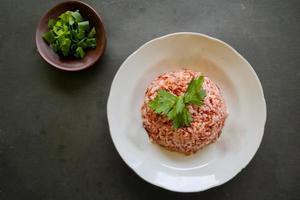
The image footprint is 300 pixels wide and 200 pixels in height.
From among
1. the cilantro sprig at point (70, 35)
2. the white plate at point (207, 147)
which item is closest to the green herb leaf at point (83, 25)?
the cilantro sprig at point (70, 35)

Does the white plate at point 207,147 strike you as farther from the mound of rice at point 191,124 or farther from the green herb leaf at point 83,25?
the green herb leaf at point 83,25

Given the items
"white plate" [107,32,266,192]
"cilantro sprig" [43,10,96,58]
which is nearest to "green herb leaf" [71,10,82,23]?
"cilantro sprig" [43,10,96,58]

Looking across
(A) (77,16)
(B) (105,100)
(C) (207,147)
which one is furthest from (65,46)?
(C) (207,147)

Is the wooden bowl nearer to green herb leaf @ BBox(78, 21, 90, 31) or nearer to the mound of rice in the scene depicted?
green herb leaf @ BBox(78, 21, 90, 31)

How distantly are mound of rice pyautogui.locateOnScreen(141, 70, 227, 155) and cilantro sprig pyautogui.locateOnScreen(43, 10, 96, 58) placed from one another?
1.31 ft

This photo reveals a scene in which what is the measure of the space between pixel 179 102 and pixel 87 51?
58 cm

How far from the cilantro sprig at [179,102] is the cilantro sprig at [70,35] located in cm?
48

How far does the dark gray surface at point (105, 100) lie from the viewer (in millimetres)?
2178

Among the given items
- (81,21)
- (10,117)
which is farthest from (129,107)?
(10,117)

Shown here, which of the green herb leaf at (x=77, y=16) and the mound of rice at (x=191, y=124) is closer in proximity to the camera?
the mound of rice at (x=191, y=124)

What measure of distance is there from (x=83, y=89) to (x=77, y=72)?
0.31 ft

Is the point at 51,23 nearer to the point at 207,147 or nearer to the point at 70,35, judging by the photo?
the point at 70,35

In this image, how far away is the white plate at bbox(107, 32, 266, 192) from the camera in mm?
1992

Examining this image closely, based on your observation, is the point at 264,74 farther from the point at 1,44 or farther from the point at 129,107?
the point at 1,44
